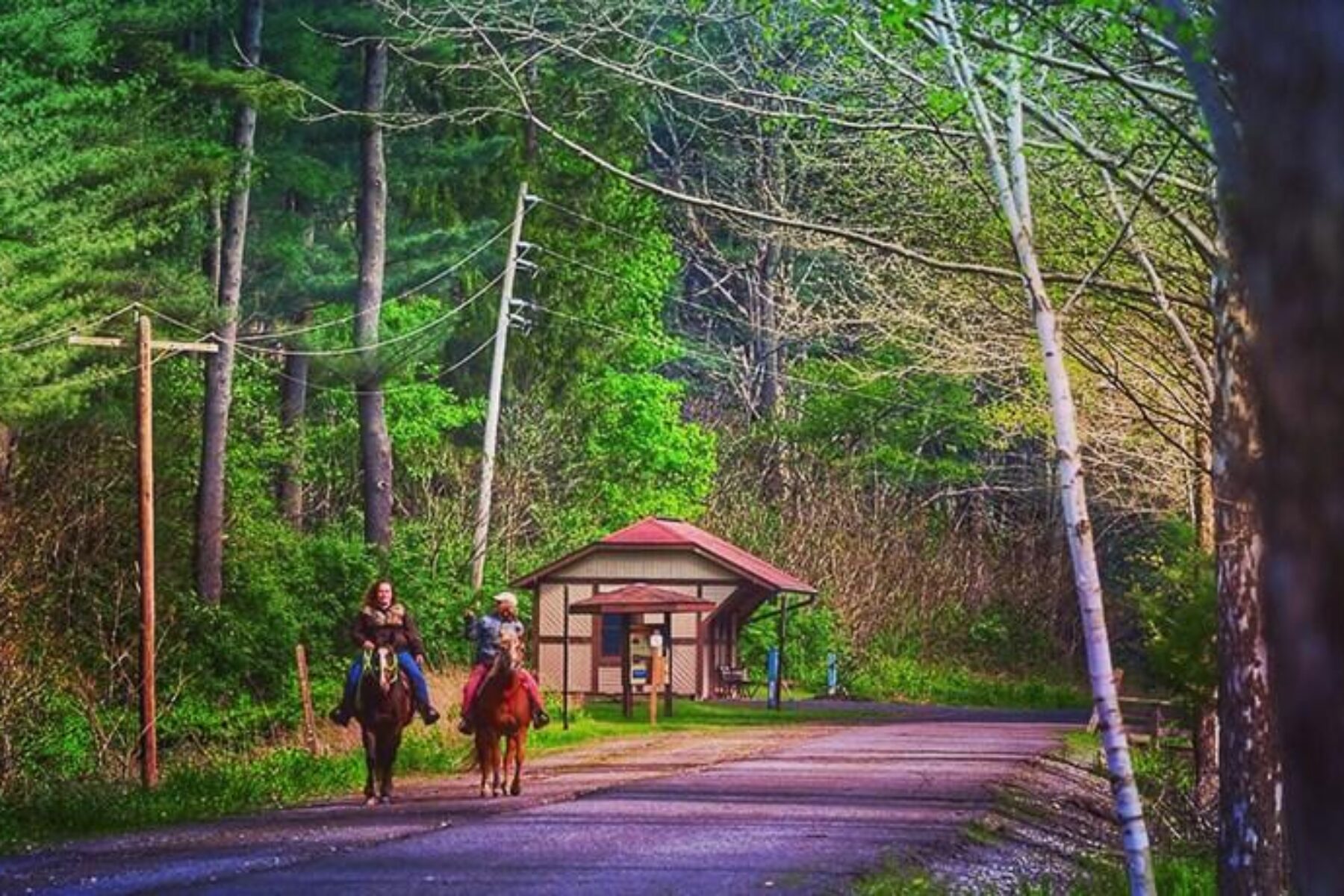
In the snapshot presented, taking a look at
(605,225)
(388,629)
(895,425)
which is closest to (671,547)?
(605,225)

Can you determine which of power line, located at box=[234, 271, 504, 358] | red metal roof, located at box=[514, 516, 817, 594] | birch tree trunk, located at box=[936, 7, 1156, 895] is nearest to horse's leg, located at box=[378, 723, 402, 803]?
birch tree trunk, located at box=[936, 7, 1156, 895]

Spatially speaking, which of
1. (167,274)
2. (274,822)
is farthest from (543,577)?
(274,822)

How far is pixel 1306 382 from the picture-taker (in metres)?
2.48

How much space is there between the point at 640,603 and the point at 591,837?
29.7m

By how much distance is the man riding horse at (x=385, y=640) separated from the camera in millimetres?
26062

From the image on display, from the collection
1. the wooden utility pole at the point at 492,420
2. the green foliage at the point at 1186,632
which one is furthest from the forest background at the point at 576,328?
the wooden utility pole at the point at 492,420

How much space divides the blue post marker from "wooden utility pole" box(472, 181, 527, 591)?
6.36m

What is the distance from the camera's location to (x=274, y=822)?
2414 cm

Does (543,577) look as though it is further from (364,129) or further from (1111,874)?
(1111,874)

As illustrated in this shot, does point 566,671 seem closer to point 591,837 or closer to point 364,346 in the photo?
point 364,346

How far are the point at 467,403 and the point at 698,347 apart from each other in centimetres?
1968

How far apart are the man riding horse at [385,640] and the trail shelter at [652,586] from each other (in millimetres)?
29064

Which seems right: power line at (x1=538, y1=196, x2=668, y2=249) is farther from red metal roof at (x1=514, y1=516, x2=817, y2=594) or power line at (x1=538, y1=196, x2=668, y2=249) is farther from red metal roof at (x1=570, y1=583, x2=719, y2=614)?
red metal roof at (x1=570, y1=583, x2=719, y2=614)

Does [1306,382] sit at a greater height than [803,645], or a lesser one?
lesser
